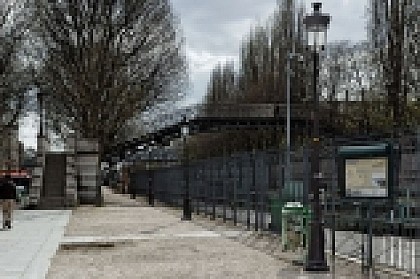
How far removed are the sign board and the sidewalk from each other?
145cm

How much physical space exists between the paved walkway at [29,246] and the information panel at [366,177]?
5960 mm

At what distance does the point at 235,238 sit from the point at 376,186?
7.42 meters

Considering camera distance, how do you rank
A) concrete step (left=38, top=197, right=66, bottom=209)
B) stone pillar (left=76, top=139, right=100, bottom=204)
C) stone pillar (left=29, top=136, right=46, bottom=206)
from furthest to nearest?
1. stone pillar (left=76, top=139, right=100, bottom=204)
2. stone pillar (left=29, top=136, right=46, bottom=206)
3. concrete step (left=38, top=197, right=66, bottom=209)

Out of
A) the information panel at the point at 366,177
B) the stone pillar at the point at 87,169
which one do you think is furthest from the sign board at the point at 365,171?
the stone pillar at the point at 87,169

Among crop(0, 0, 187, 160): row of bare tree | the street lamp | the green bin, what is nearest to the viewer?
the street lamp

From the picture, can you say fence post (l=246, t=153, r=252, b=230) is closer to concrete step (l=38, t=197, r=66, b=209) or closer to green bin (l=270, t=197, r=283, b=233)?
green bin (l=270, t=197, r=283, b=233)

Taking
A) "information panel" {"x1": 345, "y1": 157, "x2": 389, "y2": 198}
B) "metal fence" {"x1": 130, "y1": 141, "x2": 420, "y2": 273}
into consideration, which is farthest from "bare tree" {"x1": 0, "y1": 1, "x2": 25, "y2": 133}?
"information panel" {"x1": 345, "y1": 157, "x2": 389, "y2": 198}

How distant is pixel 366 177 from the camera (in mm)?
14617

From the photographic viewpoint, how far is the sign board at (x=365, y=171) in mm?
14156

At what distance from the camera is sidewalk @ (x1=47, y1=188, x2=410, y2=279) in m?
13.8

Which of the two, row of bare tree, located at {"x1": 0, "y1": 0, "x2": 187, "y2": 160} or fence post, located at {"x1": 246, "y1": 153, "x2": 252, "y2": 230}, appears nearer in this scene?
fence post, located at {"x1": 246, "y1": 153, "x2": 252, "y2": 230}

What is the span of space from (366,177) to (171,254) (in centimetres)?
476

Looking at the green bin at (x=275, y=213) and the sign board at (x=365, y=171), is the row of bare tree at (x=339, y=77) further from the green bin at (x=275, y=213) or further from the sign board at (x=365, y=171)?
the green bin at (x=275, y=213)

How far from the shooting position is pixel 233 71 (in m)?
84.3
